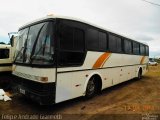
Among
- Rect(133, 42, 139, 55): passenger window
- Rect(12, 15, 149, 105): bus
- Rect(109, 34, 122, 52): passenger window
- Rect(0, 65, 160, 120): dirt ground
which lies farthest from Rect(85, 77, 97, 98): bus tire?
Rect(133, 42, 139, 55): passenger window

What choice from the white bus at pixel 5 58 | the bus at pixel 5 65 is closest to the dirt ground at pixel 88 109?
the bus at pixel 5 65

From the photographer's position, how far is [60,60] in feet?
20.2

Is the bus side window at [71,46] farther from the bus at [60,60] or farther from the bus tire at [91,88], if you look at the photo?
the bus tire at [91,88]

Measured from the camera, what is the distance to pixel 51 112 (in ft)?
21.6

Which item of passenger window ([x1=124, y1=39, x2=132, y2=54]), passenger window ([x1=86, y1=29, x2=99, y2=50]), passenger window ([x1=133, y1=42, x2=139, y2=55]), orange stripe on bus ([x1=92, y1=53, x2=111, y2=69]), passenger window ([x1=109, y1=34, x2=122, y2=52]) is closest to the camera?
passenger window ([x1=86, y1=29, x2=99, y2=50])

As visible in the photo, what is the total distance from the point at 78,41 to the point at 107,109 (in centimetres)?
272

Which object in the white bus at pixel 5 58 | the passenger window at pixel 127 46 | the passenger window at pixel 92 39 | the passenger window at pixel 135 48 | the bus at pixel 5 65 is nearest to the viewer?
the passenger window at pixel 92 39

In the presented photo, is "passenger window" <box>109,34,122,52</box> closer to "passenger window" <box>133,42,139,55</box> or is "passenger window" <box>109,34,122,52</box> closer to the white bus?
"passenger window" <box>133,42,139,55</box>

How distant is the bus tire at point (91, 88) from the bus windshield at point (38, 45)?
2643 mm

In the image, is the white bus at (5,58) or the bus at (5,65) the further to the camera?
the white bus at (5,58)

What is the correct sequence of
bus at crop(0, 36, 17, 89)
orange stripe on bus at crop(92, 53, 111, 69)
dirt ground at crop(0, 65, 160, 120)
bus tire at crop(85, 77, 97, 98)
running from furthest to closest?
bus at crop(0, 36, 17, 89), orange stripe on bus at crop(92, 53, 111, 69), bus tire at crop(85, 77, 97, 98), dirt ground at crop(0, 65, 160, 120)

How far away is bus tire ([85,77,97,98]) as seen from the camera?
7939 millimetres

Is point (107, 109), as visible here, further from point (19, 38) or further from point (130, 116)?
point (19, 38)

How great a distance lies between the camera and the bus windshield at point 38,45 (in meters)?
5.98
